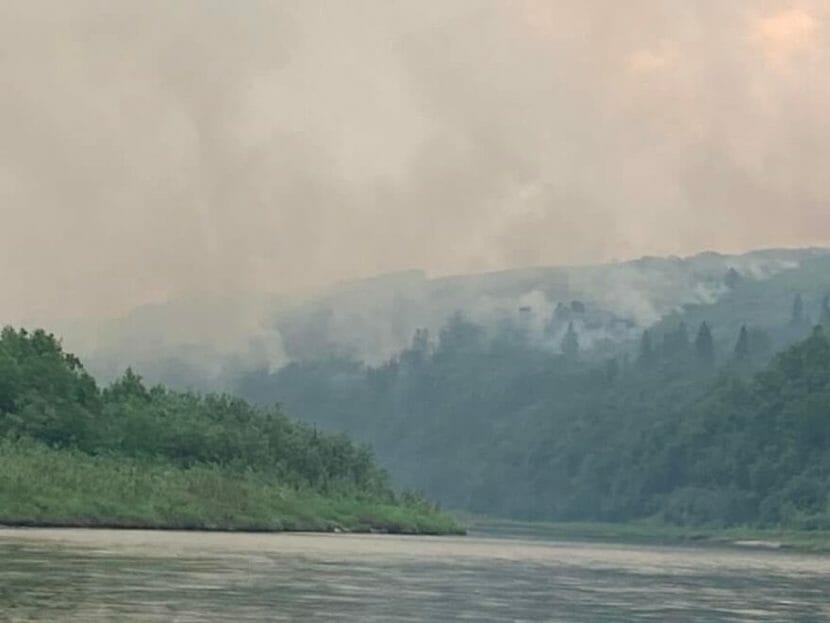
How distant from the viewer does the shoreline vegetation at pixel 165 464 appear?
4242 inches

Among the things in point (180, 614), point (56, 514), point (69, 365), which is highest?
point (69, 365)

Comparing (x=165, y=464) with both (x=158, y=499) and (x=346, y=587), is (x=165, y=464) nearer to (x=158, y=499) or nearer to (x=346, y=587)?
(x=158, y=499)

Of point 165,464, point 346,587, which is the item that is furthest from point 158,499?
point 346,587

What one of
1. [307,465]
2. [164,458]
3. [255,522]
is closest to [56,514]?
[255,522]

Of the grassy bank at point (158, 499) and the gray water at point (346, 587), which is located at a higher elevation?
the grassy bank at point (158, 499)

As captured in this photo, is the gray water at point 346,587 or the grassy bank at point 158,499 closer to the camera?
the gray water at point 346,587

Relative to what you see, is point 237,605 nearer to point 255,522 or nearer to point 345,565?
point 345,565

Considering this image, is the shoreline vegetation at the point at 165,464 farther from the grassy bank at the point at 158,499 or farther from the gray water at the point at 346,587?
the gray water at the point at 346,587

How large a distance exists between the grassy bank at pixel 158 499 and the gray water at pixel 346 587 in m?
20.1

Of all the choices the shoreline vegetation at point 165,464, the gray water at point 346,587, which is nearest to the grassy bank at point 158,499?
the shoreline vegetation at point 165,464

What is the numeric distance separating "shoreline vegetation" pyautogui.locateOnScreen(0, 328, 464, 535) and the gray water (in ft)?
83.1

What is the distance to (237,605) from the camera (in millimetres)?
40156

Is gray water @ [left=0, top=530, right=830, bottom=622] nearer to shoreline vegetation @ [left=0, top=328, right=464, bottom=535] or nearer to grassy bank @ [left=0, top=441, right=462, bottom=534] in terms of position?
grassy bank @ [left=0, top=441, right=462, bottom=534]

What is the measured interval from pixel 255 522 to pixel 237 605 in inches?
3348
